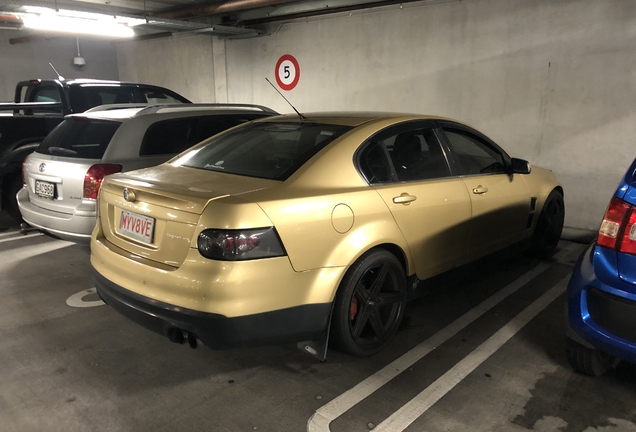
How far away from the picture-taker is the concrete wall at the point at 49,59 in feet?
38.7

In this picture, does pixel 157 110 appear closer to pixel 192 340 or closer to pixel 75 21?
pixel 192 340

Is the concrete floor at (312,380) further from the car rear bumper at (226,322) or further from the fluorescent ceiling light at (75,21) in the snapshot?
the fluorescent ceiling light at (75,21)

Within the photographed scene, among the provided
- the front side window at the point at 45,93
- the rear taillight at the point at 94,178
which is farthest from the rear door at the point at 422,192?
the front side window at the point at 45,93

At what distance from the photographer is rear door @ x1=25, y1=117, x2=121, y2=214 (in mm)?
4113

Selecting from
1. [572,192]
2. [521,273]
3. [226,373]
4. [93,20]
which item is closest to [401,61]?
[572,192]

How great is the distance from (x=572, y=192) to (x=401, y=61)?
3018 mm

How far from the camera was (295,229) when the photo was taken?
8.01ft

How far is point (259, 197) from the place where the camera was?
2.40 meters

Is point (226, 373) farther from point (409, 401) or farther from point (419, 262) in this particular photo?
point (419, 262)

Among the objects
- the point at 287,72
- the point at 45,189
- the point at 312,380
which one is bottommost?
the point at 312,380

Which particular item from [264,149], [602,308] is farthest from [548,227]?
[264,149]

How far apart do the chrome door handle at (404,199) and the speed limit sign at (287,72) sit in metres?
6.17

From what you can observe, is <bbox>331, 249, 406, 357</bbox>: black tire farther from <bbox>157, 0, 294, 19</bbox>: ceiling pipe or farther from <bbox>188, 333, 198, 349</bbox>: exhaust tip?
<bbox>157, 0, 294, 19</bbox>: ceiling pipe

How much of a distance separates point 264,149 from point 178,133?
1.85 meters
